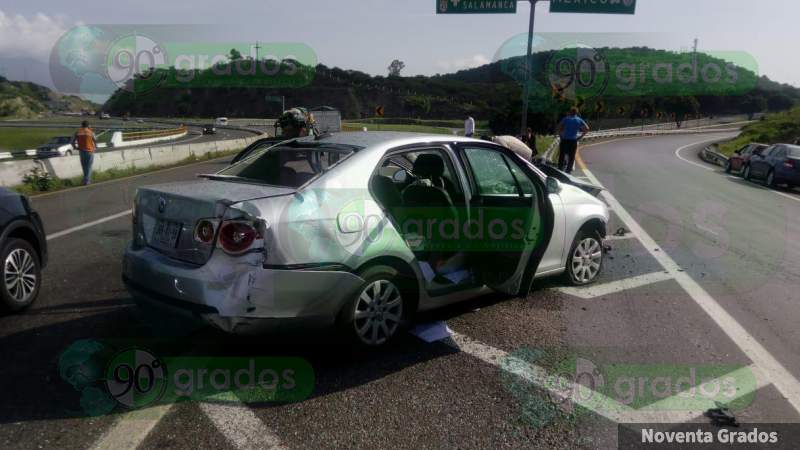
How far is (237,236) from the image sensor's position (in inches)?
139

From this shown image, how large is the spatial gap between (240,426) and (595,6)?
20.1 metres

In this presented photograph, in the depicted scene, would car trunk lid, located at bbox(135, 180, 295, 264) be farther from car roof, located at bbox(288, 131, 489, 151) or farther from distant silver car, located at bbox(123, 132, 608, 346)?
car roof, located at bbox(288, 131, 489, 151)

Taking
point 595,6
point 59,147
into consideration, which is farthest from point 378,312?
point 59,147

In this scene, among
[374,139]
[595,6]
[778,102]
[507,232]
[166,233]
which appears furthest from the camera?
[778,102]

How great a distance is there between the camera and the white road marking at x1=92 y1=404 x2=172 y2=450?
297 cm

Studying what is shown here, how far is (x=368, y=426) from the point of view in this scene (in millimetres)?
3193

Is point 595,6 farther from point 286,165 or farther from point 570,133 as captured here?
point 286,165

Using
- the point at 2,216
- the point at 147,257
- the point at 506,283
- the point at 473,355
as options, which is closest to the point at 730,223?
the point at 506,283

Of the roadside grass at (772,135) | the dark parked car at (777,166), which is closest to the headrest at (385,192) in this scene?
the dark parked car at (777,166)

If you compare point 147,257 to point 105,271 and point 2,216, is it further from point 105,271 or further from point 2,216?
point 105,271

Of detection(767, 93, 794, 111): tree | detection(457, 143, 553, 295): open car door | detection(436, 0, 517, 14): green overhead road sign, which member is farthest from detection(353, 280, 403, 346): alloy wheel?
detection(767, 93, 794, 111): tree

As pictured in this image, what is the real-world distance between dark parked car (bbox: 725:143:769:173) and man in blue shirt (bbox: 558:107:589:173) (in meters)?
9.65

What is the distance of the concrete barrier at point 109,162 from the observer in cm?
1374

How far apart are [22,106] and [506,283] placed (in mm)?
111229
